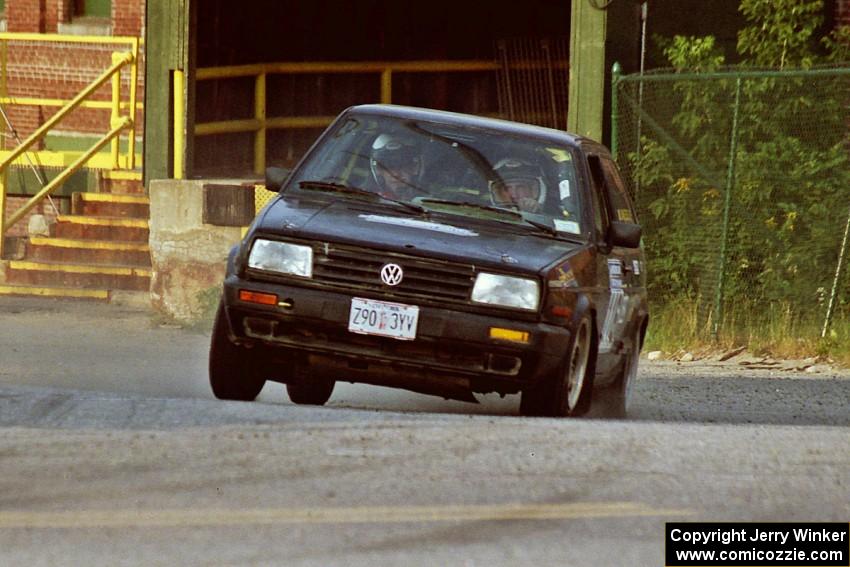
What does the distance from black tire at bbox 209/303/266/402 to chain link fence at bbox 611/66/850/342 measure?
22.8 feet

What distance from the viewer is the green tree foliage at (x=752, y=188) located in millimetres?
15617

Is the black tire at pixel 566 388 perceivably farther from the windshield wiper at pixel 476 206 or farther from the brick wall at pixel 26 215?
the brick wall at pixel 26 215

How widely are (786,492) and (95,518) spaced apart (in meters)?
2.62

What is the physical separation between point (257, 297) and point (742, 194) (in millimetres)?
7853

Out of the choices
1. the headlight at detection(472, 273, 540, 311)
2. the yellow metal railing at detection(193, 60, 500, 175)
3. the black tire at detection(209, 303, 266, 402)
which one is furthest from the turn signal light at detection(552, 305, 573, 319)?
the yellow metal railing at detection(193, 60, 500, 175)

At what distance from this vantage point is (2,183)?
66.0ft

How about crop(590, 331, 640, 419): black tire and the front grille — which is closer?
the front grille

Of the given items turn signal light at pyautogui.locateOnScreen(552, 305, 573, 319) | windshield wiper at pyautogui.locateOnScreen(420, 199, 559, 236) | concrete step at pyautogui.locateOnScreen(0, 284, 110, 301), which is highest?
windshield wiper at pyautogui.locateOnScreen(420, 199, 559, 236)

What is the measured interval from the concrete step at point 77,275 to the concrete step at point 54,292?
10 cm

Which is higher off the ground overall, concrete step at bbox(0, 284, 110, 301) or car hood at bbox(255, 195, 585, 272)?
car hood at bbox(255, 195, 585, 272)

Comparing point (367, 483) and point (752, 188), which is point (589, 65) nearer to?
point (752, 188)

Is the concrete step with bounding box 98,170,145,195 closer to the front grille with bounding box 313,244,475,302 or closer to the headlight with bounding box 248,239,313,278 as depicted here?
the headlight with bounding box 248,239,313,278

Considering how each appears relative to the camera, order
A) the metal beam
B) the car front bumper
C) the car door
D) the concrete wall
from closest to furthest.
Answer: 1. the car front bumper
2. the car door
3. the metal beam
4. the concrete wall

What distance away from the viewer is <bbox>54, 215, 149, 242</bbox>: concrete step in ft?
63.4
